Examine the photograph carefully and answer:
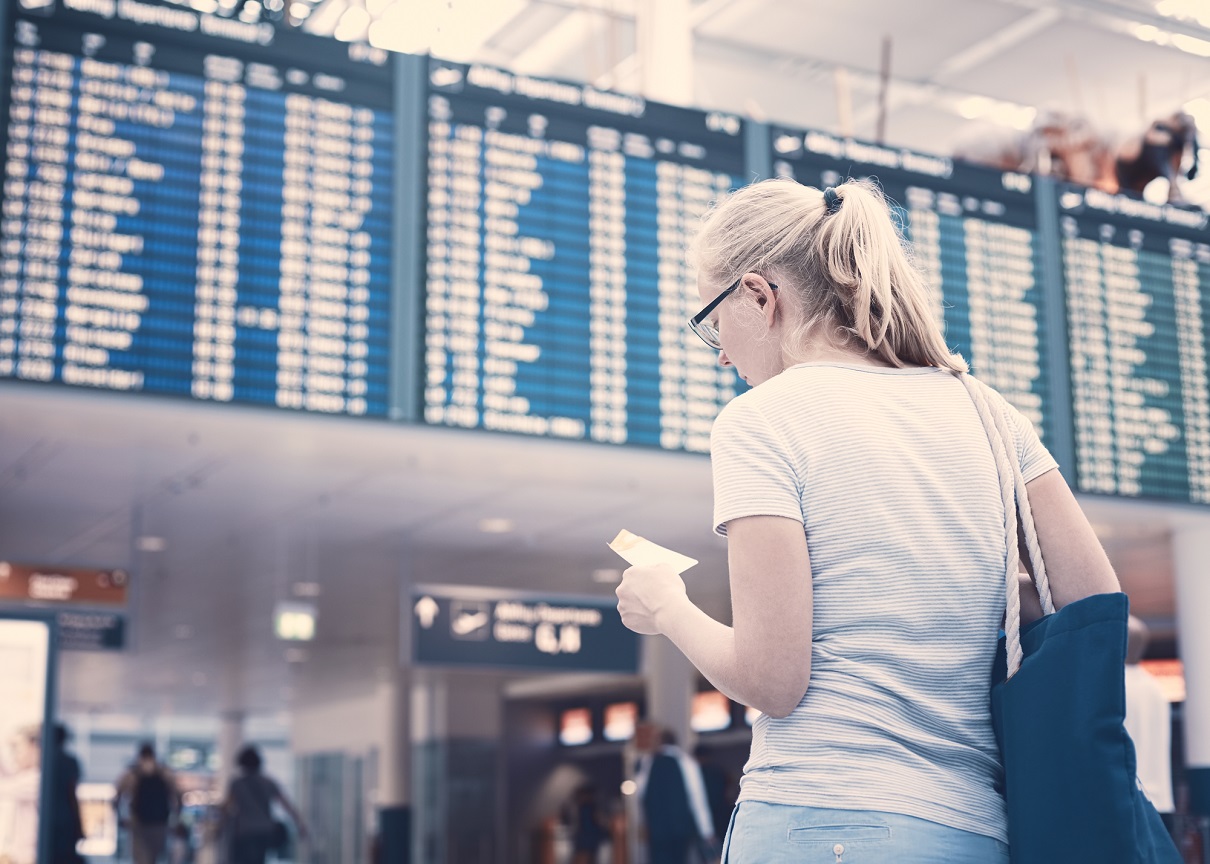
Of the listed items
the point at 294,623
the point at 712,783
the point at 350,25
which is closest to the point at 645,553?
the point at 294,623

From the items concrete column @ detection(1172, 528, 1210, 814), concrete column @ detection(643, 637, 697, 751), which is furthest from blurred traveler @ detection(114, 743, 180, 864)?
concrete column @ detection(1172, 528, 1210, 814)

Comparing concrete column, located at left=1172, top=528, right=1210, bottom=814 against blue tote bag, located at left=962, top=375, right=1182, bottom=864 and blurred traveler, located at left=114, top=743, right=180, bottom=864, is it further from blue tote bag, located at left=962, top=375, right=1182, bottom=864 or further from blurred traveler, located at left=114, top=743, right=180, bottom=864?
blurred traveler, located at left=114, top=743, right=180, bottom=864

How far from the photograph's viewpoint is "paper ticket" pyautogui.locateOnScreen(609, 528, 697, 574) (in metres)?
1.49

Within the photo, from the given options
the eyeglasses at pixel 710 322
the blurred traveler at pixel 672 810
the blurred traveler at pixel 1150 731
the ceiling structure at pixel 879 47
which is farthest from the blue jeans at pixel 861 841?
the blurred traveler at pixel 672 810

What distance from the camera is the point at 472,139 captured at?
5527mm

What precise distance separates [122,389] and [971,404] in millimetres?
3995

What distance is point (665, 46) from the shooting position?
7.14 m

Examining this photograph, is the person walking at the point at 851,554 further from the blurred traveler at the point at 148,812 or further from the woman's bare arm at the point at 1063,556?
the blurred traveler at the point at 148,812

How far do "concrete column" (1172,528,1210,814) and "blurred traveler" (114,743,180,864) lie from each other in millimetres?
8032

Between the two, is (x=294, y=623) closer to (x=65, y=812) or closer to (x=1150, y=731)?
(x=65, y=812)

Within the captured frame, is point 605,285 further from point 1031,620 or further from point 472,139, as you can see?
point 1031,620

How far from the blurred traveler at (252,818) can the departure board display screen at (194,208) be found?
593 centimetres

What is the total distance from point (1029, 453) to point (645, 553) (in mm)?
409

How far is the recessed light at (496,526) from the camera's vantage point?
8.01 metres
